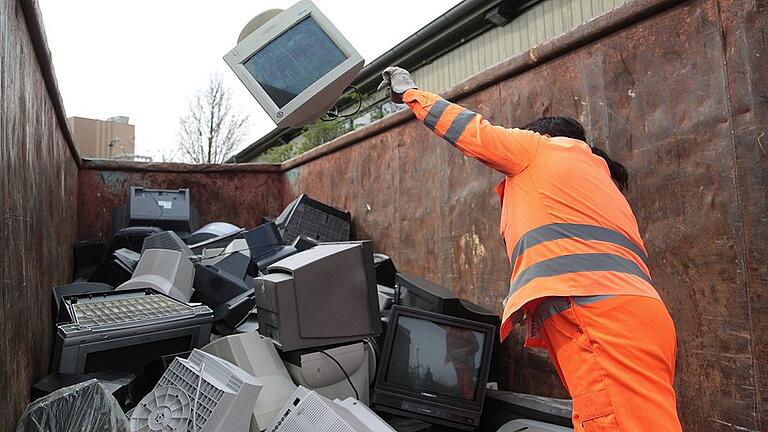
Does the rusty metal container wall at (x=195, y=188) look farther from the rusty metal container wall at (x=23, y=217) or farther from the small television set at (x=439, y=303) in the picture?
the small television set at (x=439, y=303)

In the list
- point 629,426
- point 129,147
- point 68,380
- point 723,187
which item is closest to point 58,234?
point 68,380

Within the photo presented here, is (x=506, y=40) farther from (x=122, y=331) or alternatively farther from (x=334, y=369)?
(x=122, y=331)

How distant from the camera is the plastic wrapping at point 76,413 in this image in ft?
4.76

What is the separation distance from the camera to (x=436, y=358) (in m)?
2.31

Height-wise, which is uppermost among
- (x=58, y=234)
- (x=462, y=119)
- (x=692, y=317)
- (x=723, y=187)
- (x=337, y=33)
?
(x=337, y=33)

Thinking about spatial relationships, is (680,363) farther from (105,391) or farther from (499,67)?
(105,391)

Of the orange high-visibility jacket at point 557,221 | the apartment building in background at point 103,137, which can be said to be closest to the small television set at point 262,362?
the orange high-visibility jacket at point 557,221

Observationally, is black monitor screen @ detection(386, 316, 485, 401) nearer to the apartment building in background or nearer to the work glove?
the work glove

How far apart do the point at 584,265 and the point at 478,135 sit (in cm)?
54

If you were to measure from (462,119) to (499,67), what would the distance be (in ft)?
3.40

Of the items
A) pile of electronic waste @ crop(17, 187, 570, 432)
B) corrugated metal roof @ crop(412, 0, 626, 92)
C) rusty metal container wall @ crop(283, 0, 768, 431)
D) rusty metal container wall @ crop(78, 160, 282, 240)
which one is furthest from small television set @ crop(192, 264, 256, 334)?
corrugated metal roof @ crop(412, 0, 626, 92)

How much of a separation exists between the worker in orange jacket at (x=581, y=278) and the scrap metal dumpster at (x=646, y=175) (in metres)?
0.34

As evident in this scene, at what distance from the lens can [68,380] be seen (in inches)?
69.9

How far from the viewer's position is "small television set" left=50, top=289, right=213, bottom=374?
1.88m
